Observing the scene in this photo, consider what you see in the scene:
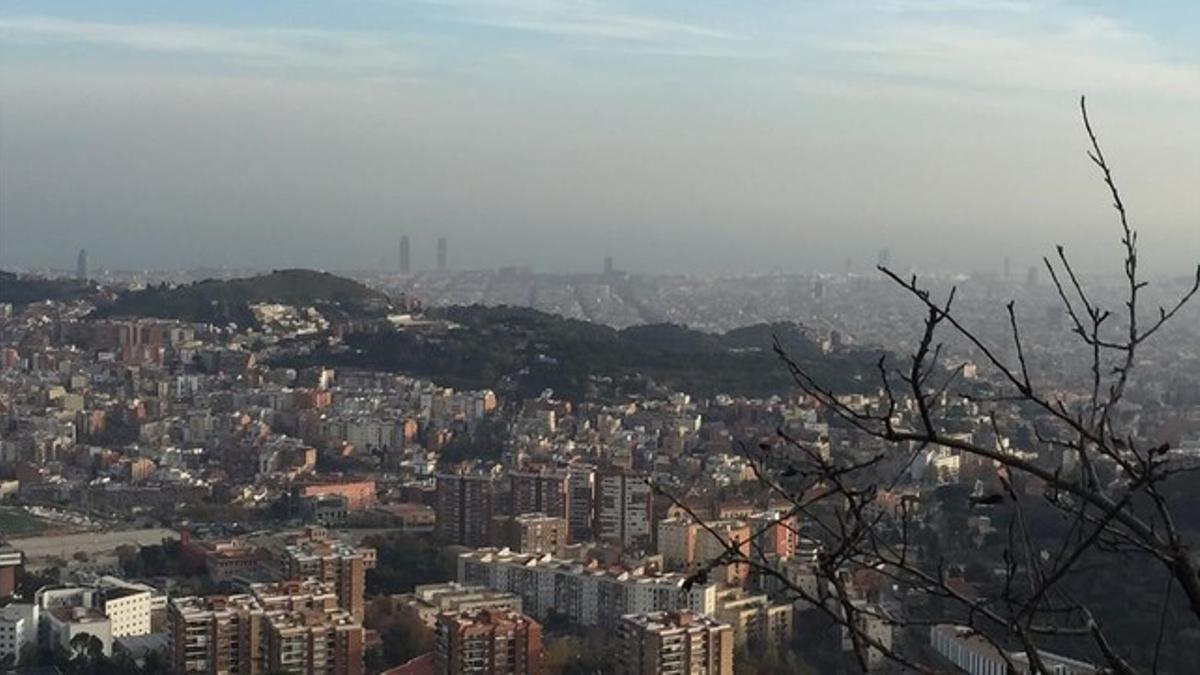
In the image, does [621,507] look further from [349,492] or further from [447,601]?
[447,601]

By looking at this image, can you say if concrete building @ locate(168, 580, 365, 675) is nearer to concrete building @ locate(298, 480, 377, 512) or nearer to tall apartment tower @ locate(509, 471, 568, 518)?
tall apartment tower @ locate(509, 471, 568, 518)

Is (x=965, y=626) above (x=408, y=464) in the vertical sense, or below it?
above

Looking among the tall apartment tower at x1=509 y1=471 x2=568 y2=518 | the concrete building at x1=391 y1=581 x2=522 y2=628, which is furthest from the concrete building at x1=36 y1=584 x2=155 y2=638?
the tall apartment tower at x1=509 y1=471 x2=568 y2=518

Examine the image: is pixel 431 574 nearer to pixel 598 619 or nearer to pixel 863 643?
pixel 598 619

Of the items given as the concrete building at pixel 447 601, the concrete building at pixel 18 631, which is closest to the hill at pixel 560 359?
the concrete building at pixel 447 601

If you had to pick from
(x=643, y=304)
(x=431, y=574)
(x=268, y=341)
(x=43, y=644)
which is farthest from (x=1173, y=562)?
(x=643, y=304)

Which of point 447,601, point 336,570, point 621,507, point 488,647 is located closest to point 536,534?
point 621,507
